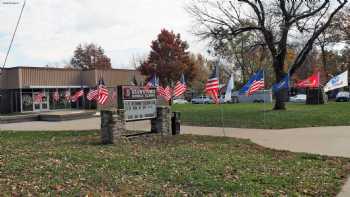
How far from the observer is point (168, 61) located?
6512 cm

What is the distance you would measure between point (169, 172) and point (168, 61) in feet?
188

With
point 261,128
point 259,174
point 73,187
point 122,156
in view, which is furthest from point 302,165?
point 261,128

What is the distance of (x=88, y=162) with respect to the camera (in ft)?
29.8

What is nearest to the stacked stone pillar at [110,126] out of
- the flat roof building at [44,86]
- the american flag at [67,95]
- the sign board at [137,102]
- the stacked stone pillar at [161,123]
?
the sign board at [137,102]

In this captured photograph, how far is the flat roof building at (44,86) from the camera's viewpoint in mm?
43594

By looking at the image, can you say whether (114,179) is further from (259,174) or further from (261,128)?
(261,128)

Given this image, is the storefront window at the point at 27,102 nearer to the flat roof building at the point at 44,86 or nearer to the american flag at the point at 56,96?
the flat roof building at the point at 44,86

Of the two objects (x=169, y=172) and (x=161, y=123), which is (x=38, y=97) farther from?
(x=169, y=172)

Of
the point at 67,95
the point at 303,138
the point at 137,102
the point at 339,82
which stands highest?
the point at 67,95

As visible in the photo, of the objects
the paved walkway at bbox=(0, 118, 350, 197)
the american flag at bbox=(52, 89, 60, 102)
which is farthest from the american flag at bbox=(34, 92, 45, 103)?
the paved walkway at bbox=(0, 118, 350, 197)

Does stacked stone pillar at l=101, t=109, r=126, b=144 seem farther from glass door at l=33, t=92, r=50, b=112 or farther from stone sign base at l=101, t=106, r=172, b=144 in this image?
glass door at l=33, t=92, r=50, b=112

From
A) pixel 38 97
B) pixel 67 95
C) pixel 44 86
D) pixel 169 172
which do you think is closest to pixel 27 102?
pixel 38 97

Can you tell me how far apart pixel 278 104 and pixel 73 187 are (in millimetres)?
26994

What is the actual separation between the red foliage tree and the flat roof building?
40.6ft
